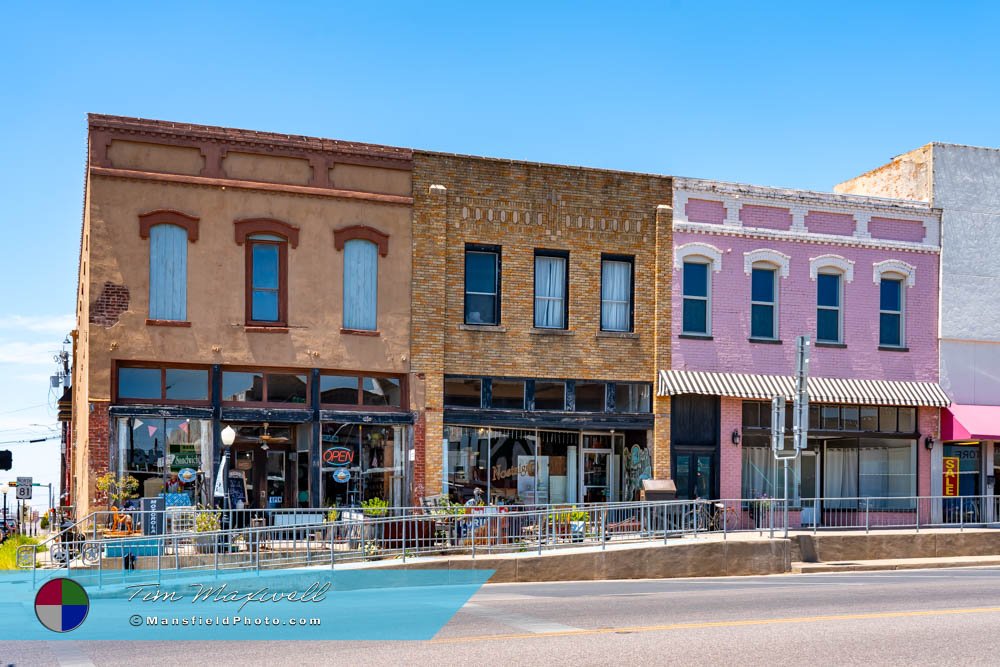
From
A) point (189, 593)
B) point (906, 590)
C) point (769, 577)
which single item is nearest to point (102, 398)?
point (189, 593)

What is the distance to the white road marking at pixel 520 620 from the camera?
42.0 feet

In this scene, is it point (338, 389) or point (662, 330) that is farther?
point (662, 330)

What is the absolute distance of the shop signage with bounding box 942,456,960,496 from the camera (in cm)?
3031

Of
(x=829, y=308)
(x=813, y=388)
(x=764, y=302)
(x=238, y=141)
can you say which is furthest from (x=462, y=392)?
(x=829, y=308)

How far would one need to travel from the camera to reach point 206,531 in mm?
20984

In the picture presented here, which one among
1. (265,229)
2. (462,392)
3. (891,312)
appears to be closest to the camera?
(265,229)

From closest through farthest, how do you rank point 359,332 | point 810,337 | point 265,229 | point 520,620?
point 520,620 → point 265,229 → point 359,332 → point 810,337

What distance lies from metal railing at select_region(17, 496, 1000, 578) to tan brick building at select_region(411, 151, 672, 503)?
256cm

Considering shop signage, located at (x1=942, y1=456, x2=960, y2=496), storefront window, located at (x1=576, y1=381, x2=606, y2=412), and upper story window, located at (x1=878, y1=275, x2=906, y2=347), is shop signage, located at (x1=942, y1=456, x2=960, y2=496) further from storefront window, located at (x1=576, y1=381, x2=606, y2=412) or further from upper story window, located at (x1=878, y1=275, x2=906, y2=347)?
storefront window, located at (x1=576, y1=381, x2=606, y2=412)

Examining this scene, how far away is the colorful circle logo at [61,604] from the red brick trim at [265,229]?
14226 mm

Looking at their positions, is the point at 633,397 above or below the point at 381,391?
below

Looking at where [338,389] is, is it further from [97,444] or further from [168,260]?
[97,444]

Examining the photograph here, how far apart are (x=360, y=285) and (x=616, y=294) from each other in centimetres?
628

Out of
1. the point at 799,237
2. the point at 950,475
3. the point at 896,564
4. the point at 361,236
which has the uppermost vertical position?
the point at 799,237
